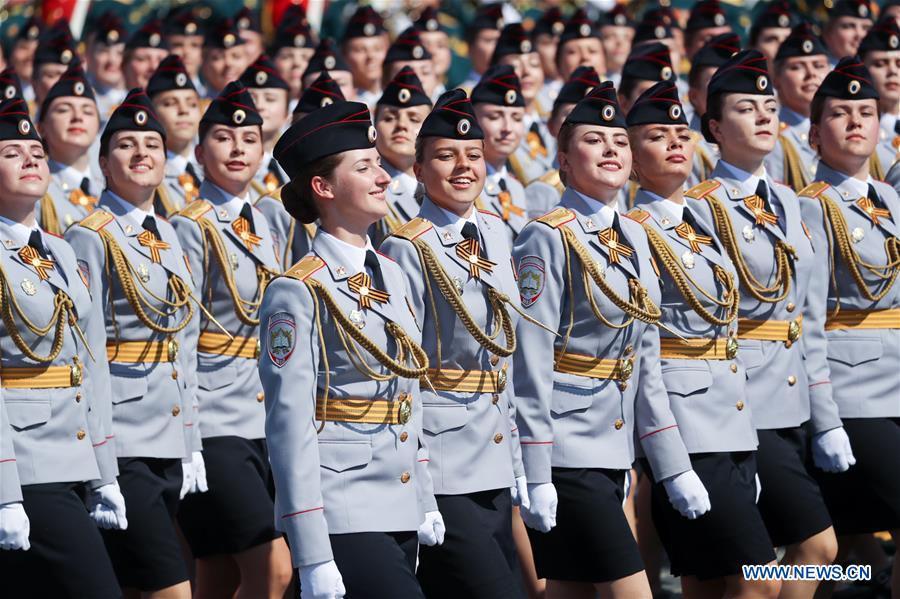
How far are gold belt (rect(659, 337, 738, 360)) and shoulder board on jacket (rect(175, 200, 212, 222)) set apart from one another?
2.11m

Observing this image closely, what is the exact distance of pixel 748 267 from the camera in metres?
6.93

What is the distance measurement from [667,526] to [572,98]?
121 inches

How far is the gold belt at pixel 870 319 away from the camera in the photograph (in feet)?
24.3

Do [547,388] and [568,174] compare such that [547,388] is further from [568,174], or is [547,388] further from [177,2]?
[177,2]

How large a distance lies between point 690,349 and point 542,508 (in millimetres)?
971

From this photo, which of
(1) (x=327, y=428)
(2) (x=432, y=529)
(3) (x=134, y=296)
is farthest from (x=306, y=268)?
(3) (x=134, y=296)

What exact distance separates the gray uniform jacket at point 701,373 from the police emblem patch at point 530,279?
0.58 m

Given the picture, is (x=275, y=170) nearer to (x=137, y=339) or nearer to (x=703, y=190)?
(x=137, y=339)

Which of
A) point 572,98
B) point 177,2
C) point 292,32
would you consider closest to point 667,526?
point 572,98

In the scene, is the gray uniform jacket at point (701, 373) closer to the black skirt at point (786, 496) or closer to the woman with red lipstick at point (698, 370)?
the woman with red lipstick at point (698, 370)

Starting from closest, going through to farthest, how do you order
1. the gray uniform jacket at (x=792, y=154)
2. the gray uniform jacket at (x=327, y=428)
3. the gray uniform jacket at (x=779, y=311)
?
the gray uniform jacket at (x=327, y=428)
the gray uniform jacket at (x=779, y=311)
the gray uniform jacket at (x=792, y=154)

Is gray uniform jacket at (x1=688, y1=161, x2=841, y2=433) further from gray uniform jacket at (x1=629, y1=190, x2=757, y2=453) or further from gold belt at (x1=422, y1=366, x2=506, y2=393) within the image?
gold belt at (x1=422, y1=366, x2=506, y2=393)

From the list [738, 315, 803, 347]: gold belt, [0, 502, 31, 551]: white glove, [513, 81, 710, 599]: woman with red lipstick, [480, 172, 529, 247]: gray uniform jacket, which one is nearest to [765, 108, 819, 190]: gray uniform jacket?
[480, 172, 529, 247]: gray uniform jacket

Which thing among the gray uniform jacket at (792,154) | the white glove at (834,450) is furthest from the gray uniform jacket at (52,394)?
the gray uniform jacket at (792,154)
